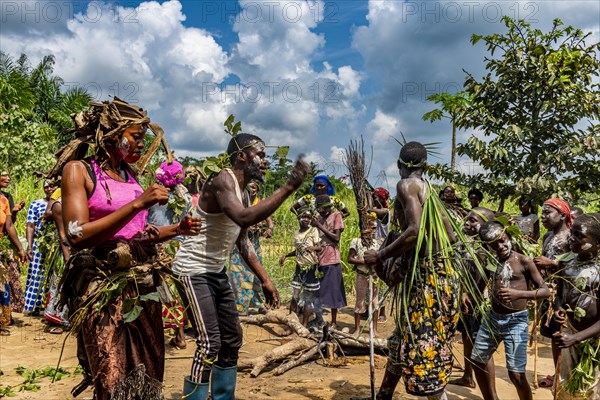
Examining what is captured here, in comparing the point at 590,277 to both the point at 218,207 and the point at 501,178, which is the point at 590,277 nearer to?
the point at 218,207

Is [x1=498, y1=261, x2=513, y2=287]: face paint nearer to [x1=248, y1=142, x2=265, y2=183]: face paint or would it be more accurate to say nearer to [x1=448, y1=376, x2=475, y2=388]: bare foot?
[x1=448, y1=376, x2=475, y2=388]: bare foot

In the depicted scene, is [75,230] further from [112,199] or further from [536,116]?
[536,116]

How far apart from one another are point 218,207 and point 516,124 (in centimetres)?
460

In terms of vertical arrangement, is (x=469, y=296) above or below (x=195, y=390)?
above

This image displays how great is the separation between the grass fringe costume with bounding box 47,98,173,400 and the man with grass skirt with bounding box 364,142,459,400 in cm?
149

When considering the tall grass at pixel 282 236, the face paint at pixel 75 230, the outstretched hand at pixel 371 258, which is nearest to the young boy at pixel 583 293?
the outstretched hand at pixel 371 258

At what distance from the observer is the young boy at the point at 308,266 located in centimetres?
640

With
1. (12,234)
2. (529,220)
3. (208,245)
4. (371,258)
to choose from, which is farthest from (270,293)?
(12,234)

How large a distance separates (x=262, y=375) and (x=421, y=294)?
82.3 inches

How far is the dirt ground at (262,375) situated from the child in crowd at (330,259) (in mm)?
830

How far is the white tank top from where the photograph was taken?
127 inches

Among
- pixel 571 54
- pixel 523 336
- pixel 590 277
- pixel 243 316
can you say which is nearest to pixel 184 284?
pixel 523 336

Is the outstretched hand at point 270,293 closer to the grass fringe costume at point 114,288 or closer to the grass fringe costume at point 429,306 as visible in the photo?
the grass fringe costume at point 429,306

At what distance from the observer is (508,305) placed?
373 cm
